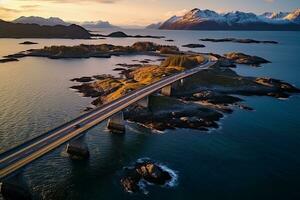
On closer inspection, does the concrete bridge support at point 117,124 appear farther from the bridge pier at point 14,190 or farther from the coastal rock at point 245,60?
the coastal rock at point 245,60

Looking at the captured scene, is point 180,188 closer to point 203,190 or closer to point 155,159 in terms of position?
point 203,190

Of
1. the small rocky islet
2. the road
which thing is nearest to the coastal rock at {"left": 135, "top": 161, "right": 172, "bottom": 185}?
the road

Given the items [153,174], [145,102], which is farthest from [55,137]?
[145,102]

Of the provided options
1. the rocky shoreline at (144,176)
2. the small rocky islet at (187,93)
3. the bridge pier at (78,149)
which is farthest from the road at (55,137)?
the rocky shoreline at (144,176)

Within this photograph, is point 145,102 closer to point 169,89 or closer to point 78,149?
point 169,89

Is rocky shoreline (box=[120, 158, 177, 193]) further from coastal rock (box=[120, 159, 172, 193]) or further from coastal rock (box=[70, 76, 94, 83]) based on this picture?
coastal rock (box=[70, 76, 94, 83])

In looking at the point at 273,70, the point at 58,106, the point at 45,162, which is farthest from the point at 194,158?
the point at 273,70

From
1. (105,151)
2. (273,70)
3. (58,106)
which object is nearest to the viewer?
(105,151)
